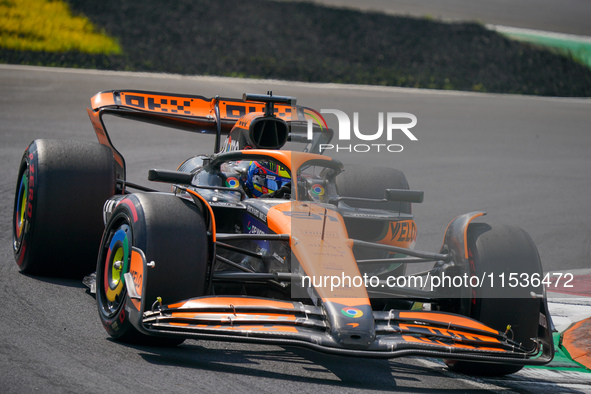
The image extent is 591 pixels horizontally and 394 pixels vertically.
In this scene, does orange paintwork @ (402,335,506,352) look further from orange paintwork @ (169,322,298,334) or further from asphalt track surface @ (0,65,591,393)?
orange paintwork @ (169,322,298,334)

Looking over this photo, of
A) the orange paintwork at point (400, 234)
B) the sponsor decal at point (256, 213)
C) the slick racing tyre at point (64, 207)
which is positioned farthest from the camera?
the orange paintwork at point (400, 234)

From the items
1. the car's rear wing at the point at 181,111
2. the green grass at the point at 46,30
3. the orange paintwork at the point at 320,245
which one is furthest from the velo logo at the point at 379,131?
the orange paintwork at the point at 320,245

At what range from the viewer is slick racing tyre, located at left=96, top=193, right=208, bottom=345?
15.8 ft

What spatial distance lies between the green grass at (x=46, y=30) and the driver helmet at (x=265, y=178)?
408 inches

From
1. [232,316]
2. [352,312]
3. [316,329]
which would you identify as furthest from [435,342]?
[232,316]

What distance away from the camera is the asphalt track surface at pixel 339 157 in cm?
452

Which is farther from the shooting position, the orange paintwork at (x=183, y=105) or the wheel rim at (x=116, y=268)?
the orange paintwork at (x=183, y=105)

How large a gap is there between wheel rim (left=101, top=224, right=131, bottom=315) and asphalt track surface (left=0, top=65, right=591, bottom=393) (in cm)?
22

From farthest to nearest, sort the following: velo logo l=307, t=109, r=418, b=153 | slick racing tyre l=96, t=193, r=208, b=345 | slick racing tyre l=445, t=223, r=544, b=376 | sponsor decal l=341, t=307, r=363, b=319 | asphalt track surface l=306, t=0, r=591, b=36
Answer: asphalt track surface l=306, t=0, r=591, b=36
velo logo l=307, t=109, r=418, b=153
slick racing tyre l=445, t=223, r=544, b=376
slick racing tyre l=96, t=193, r=208, b=345
sponsor decal l=341, t=307, r=363, b=319

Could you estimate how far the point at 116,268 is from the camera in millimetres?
5234

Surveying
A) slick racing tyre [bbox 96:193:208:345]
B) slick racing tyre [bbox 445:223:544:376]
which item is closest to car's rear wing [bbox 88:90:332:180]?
slick racing tyre [bbox 96:193:208:345]

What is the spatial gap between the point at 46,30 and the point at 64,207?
10.6 metres

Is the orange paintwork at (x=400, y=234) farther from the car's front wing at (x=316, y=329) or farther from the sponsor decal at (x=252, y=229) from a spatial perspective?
the car's front wing at (x=316, y=329)

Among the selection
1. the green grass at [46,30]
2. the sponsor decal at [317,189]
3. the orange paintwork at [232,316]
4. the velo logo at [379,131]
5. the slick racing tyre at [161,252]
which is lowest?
the orange paintwork at [232,316]
